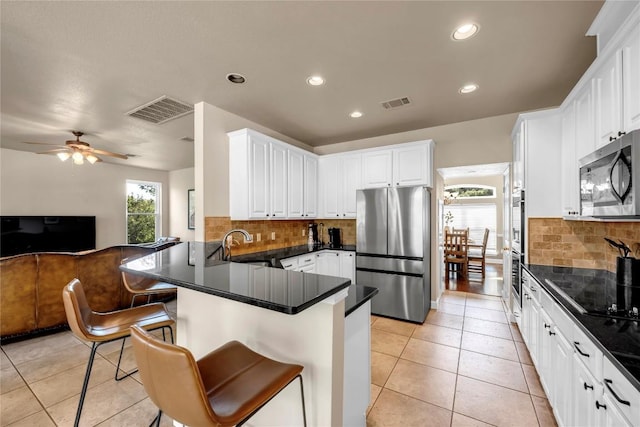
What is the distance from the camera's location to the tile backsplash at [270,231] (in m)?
3.43

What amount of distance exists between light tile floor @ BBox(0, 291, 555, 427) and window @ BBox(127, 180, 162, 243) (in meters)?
4.55

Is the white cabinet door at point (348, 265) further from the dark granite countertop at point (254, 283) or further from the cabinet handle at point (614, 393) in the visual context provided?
the cabinet handle at point (614, 393)

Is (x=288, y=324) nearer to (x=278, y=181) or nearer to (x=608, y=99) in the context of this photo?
(x=608, y=99)

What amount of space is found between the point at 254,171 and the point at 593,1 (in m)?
3.27

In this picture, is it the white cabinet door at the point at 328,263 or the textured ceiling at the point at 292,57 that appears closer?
the textured ceiling at the point at 292,57

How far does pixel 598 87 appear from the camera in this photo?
1.87 metres

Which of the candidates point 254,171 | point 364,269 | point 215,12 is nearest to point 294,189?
point 254,171

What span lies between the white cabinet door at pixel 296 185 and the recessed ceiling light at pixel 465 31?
2608 mm

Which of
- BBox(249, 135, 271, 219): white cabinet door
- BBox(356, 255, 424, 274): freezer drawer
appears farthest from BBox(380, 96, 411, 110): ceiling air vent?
BBox(356, 255, 424, 274): freezer drawer

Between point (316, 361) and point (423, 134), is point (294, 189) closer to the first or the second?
point (423, 134)

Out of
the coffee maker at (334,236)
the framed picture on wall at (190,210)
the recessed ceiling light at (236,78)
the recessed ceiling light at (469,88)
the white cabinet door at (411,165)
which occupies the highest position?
the recessed ceiling light at (236,78)

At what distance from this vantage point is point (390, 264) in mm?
3775

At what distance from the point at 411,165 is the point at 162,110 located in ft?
11.4

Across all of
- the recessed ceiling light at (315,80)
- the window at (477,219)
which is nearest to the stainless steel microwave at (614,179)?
the recessed ceiling light at (315,80)
